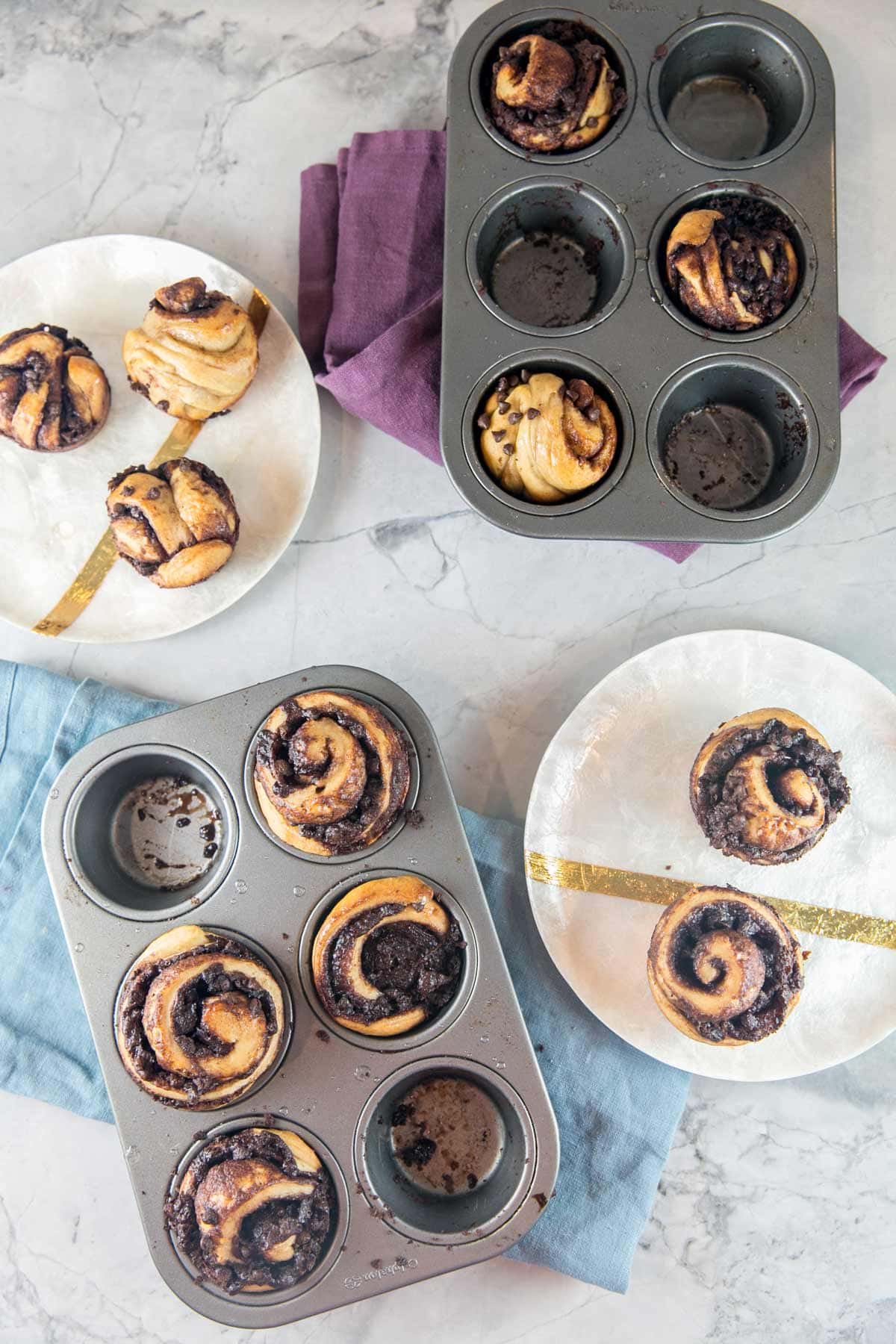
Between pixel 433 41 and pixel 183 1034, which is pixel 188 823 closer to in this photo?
pixel 183 1034

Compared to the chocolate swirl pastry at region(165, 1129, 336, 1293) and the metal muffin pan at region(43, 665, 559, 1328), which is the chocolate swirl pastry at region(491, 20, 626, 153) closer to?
the metal muffin pan at region(43, 665, 559, 1328)

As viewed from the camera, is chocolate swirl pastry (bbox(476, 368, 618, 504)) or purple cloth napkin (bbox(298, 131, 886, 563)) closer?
chocolate swirl pastry (bbox(476, 368, 618, 504))

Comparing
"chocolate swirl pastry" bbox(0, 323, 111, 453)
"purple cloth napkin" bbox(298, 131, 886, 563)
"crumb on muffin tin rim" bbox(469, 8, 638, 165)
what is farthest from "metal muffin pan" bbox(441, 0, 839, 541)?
"chocolate swirl pastry" bbox(0, 323, 111, 453)

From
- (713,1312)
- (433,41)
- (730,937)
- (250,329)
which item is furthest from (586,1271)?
(433,41)

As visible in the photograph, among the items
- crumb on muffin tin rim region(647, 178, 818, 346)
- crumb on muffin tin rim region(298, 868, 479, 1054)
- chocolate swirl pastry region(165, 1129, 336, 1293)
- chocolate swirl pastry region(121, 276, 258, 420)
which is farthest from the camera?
chocolate swirl pastry region(121, 276, 258, 420)

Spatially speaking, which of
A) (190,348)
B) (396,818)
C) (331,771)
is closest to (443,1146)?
(396,818)

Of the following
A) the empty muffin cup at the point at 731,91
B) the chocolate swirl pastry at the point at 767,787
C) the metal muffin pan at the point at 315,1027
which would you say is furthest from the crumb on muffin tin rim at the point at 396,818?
the empty muffin cup at the point at 731,91

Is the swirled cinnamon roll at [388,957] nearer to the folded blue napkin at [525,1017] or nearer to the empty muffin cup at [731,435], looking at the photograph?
the folded blue napkin at [525,1017]
